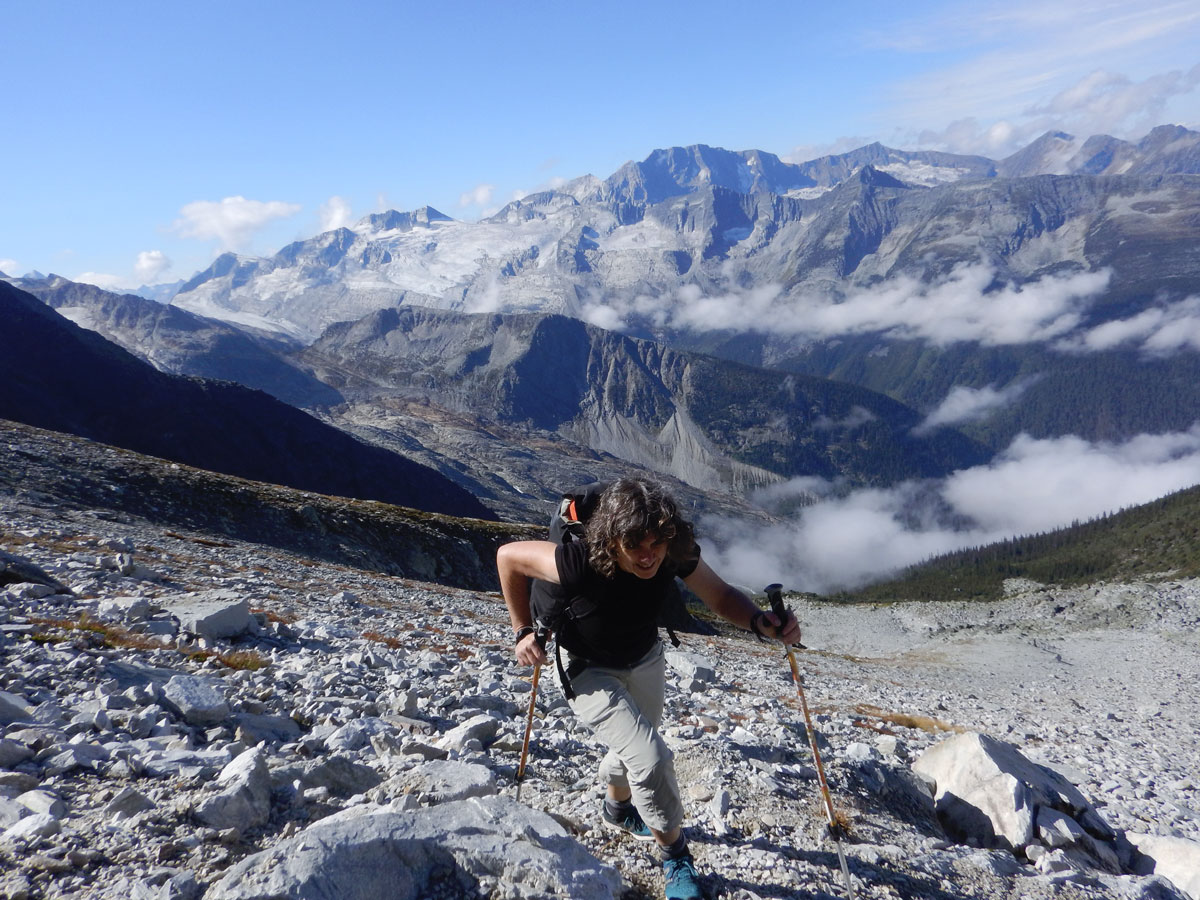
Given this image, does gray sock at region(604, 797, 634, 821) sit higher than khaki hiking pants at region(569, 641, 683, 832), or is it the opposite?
khaki hiking pants at region(569, 641, 683, 832)

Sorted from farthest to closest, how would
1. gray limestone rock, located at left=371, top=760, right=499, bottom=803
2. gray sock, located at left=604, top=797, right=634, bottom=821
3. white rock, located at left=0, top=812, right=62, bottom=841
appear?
gray sock, located at left=604, top=797, right=634, bottom=821, gray limestone rock, located at left=371, top=760, right=499, bottom=803, white rock, located at left=0, top=812, right=62, bottom=841

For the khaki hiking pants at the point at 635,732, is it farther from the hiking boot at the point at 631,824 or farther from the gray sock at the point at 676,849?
the hiking boot at the point at 631,824

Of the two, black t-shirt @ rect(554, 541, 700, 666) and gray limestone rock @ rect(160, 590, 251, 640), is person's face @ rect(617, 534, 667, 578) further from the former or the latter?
gray limestone rock @ rect(160, 590, 251, 640)

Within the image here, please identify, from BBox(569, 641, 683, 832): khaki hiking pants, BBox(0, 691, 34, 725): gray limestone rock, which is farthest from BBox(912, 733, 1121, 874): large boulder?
BBox(0, 691, 34, 725): gray limestone rock

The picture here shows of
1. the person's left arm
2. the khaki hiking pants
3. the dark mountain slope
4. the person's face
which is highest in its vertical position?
the person's face

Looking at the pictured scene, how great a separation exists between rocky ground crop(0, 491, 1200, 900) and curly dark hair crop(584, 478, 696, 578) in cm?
220

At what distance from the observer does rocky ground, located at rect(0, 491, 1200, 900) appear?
4695mm

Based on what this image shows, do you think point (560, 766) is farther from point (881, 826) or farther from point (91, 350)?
point (91, 350)

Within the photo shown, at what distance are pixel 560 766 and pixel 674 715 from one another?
480 centimetres

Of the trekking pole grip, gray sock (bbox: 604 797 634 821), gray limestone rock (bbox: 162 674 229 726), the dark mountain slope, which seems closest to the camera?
gray sock (bbox: 604 797 634 821)

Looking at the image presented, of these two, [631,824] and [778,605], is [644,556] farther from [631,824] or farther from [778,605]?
[631,824]

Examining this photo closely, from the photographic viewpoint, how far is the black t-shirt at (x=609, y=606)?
5.24 metres

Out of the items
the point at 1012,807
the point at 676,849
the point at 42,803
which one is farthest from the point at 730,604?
the point at 42,803

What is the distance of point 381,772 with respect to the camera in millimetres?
6699
